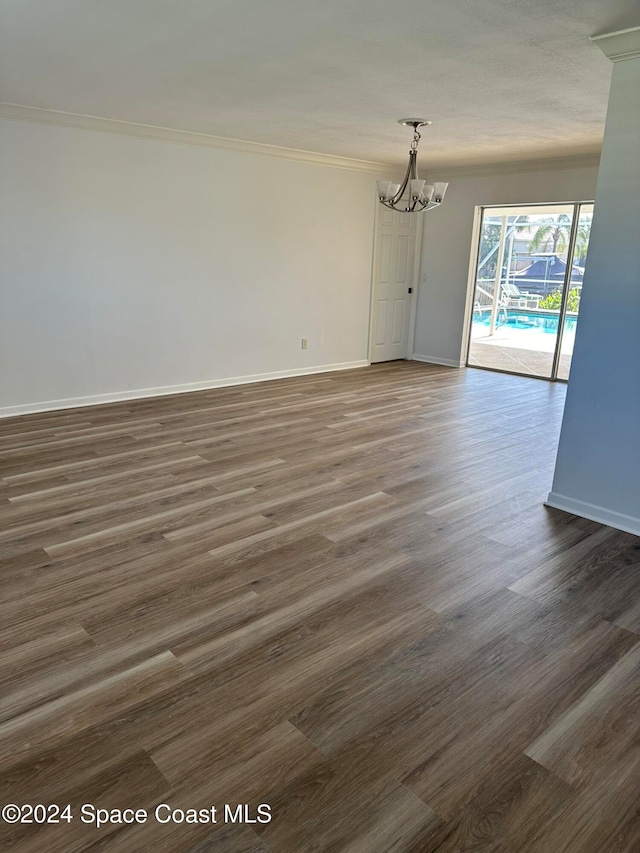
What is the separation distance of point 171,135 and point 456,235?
395 cm

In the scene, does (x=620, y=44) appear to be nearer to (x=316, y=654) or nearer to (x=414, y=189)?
(x=414, y=189)

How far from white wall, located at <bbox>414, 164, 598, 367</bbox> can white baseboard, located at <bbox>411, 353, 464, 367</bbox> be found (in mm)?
14

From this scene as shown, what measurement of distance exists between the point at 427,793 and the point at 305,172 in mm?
6410

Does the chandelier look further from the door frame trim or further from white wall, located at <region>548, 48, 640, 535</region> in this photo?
the door frame trim

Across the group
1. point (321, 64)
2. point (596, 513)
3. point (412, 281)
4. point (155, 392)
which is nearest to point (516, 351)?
point (412, 281)

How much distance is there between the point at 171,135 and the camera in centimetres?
544

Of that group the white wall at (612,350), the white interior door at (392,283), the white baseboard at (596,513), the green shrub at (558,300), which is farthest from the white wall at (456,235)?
the white baseboard at (596,513)

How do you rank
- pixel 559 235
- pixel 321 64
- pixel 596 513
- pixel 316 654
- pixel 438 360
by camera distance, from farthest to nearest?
pixel 438 360, pixel 559 235, pixel 596 513, pixel 321 64, pixel 316 654

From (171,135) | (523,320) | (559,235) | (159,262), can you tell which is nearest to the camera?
(171,135)

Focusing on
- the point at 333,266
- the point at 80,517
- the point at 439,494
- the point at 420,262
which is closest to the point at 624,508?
the point at 439,494

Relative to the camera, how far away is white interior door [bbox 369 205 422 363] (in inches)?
306

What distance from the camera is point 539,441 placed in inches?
192

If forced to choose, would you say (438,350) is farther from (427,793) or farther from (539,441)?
(427,793)

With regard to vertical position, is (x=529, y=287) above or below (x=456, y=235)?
below
